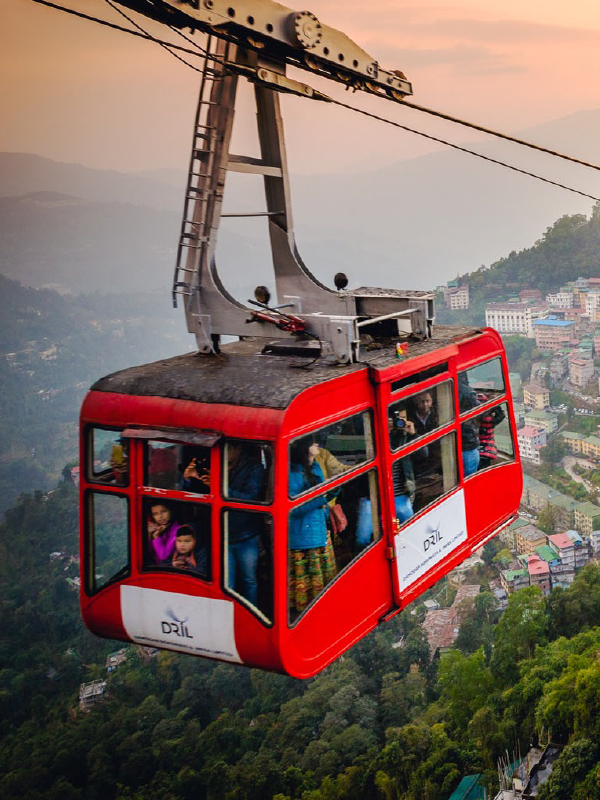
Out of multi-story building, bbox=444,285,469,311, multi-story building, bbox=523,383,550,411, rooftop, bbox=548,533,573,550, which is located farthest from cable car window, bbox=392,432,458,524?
multi-story building, bbox=444,285,469,311

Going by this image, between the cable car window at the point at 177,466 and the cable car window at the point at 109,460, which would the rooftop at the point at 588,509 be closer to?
the cable car window at the point at 109,460

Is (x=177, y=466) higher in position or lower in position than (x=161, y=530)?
higher

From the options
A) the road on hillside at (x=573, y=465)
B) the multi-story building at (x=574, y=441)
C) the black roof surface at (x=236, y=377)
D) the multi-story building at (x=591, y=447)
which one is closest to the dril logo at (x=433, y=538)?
the black roof surface at (x=236, y=377)

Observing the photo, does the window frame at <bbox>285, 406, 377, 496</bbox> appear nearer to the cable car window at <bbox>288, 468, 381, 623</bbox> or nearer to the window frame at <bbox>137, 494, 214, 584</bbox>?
the cable car window at <bbox>288, 468, 381, 623</bbox>

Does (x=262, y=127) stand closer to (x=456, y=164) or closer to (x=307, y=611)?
(x=307, y=611)

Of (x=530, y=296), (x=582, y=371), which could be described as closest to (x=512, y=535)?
(x=582, y=371)

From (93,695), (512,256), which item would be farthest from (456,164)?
(93,695)

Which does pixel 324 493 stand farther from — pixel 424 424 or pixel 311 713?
pixel 311 713
